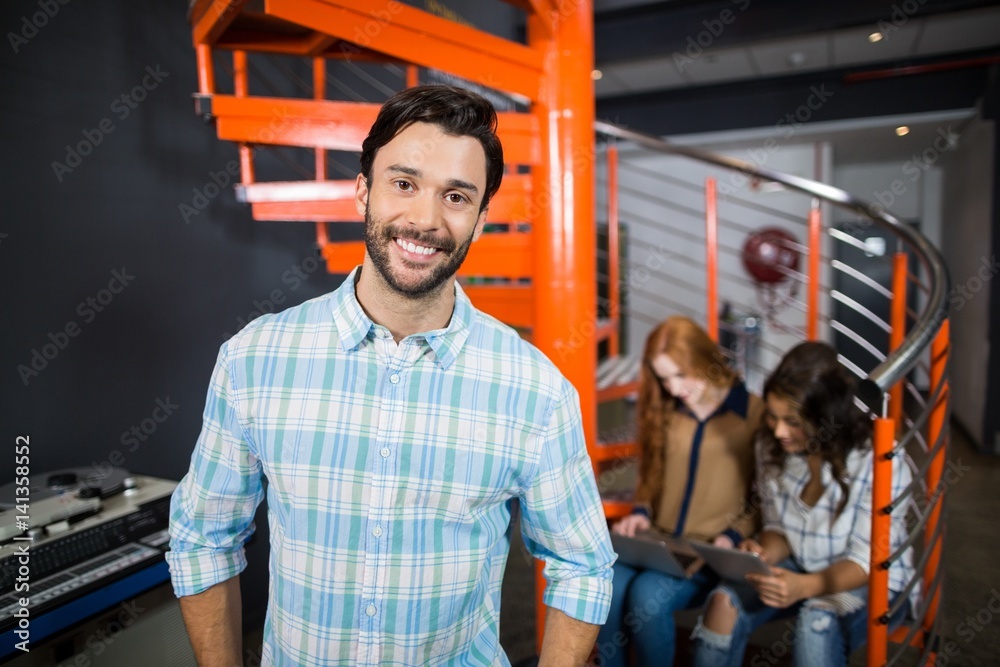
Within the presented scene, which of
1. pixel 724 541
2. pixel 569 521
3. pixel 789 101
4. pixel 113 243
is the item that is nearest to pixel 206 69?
pixel 113 243

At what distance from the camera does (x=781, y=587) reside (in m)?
1.60

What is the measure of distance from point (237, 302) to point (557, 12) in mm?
1442

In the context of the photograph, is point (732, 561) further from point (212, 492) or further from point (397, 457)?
point (212, 492)

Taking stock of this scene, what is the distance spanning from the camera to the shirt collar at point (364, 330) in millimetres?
1003

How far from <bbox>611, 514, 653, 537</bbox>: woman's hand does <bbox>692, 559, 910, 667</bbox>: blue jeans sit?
0.92 feet

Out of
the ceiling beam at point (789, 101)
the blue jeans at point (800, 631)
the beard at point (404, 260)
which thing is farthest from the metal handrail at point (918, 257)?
the ceiling beam at point (789, 101)

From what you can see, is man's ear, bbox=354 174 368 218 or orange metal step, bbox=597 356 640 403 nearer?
man's ear, bbox=354 174 368 218

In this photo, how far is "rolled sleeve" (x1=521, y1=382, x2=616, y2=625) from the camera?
1.01 m

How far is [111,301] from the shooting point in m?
1.85

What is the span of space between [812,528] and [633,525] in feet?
1.61

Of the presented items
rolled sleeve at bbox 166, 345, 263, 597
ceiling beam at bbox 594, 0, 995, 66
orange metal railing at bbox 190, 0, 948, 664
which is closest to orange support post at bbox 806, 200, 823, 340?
orange metal railing at bbox 190, 0, 948, 664

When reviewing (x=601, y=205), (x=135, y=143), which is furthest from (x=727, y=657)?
(x=601, y=205)

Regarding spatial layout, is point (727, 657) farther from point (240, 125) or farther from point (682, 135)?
point (682, 135)

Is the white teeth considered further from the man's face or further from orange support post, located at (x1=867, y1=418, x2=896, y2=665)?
orange support post, located at (x1=867, y1=418, x2=896, y2=665)
